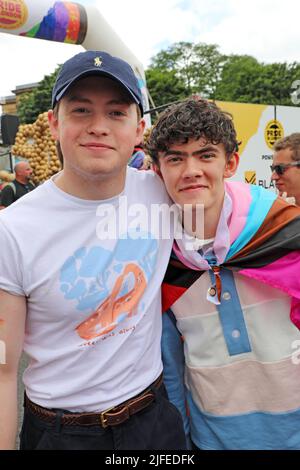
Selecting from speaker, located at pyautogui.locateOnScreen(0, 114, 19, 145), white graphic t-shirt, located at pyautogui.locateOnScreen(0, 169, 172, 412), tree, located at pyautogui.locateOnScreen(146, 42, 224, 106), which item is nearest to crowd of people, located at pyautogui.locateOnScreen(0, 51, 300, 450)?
white graphic t-shirt, located at pyautogui.locateOnScreen(0, 169, 172, 412)

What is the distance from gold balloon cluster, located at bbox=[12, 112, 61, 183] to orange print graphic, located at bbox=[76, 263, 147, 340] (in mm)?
2451

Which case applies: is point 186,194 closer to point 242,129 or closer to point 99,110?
point 99,110

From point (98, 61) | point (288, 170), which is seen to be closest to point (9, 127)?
point (288, 170)

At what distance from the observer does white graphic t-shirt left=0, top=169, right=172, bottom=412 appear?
1.23 metres

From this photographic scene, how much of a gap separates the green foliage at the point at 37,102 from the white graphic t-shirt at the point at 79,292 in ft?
81.2

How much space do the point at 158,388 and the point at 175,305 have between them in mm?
313

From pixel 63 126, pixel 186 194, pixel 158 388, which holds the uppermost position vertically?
pixel 63 126

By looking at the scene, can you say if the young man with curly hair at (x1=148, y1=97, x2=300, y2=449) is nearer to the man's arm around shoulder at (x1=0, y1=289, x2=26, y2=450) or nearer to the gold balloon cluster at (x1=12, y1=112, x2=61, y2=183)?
the man's arm around shoulder at (x1=0, y1=289, x2=26, y2=450)

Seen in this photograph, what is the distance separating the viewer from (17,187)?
20.6ft

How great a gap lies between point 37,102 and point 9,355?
26197mm

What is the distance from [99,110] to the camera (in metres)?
1.29

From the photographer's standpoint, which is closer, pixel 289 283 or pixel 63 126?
pixel 63 126

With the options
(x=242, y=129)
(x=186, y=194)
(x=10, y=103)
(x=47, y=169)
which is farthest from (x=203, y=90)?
(x=186, y=194)

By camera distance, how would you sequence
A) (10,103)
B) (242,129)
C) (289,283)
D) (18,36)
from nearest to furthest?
(289,283) < (18,36) < (242,129) < (10,103)
